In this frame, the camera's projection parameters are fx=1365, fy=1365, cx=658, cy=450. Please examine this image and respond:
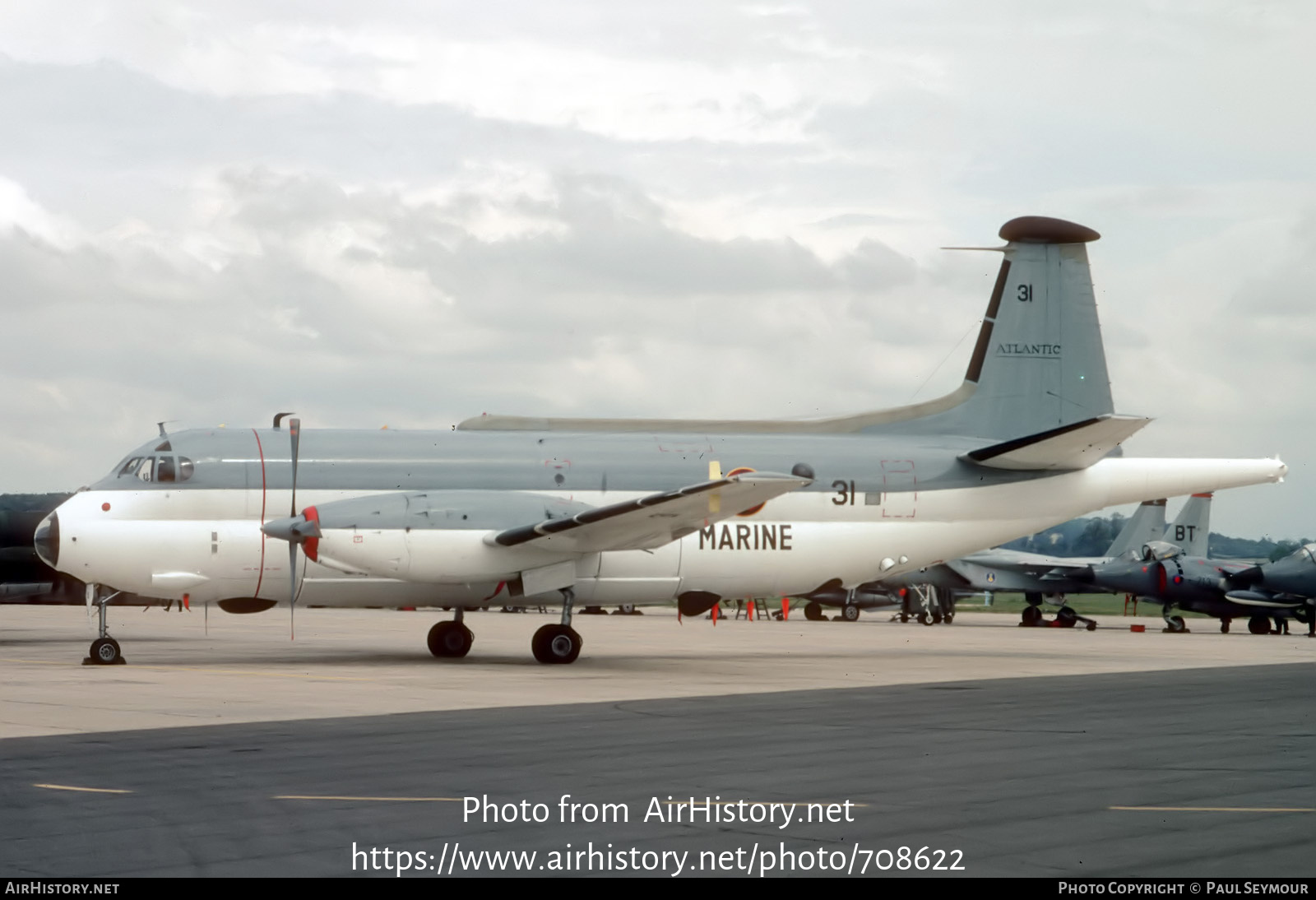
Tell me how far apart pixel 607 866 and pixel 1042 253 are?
23721mm

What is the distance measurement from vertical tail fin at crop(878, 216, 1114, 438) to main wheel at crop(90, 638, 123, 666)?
55.2ft

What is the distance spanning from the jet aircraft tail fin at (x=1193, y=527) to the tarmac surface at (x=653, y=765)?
26.4 metres

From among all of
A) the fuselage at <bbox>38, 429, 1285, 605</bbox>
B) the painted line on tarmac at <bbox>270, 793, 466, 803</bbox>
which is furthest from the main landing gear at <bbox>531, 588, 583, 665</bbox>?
the painted line on tarmac at <bbox>270, 793, 466, 803</bbox>

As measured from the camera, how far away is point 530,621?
47375 millimetres

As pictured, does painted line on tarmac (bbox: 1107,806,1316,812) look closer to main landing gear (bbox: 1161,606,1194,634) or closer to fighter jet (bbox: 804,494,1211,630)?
main landing gear (bbox: 1161,606,1194,634)

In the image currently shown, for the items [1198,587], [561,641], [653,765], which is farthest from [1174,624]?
[653,765]

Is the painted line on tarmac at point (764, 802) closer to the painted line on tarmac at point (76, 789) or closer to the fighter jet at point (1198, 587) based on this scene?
the painted line on tarmac at point (76, 789)

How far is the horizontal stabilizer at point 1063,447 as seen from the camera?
2475 cm

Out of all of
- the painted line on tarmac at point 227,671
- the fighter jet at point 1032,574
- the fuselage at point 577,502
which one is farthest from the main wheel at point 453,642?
the fighter jet at point 1032,574

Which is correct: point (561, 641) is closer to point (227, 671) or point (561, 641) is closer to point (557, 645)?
point (557, 645)

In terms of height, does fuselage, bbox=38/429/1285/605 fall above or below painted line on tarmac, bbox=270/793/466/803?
above

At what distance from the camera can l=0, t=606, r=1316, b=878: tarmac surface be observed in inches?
299

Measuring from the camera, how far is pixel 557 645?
76.6ft

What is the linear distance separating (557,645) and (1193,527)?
33.7m
